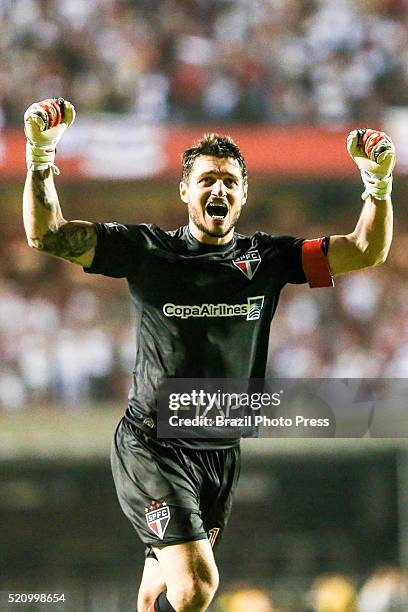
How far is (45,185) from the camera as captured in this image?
4.14m

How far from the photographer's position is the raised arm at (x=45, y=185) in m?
4.08

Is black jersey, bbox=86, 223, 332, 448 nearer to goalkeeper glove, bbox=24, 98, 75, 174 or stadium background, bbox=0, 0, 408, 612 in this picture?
goalkeeper glove, bbox=24, 98, 75, 174

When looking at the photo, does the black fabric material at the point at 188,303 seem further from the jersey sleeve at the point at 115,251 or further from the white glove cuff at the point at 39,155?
the white glove cuff at the point at 39,155

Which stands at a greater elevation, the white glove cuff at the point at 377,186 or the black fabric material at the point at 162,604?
the white glove cuff at the point at 377,186

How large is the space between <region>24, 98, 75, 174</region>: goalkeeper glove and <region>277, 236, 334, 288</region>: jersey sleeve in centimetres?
105

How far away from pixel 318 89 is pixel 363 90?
51 cm

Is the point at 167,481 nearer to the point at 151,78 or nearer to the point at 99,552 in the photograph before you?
the point at 99,552

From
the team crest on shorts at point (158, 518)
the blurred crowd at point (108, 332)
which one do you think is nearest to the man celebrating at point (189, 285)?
the team crest on shorts at point (158, 518)

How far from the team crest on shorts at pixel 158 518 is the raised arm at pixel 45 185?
1.05 meters

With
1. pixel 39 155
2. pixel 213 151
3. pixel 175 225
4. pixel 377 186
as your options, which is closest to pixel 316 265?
pixel 377 186

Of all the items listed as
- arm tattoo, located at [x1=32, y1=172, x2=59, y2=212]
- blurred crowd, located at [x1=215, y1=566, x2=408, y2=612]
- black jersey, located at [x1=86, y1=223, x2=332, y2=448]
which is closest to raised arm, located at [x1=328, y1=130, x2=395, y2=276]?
black jersey, located at [x1=86, y1=223, x2=332, y2=448]

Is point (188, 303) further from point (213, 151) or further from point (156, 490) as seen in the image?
point (156, 490)

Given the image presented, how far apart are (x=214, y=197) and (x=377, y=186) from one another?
663 mm

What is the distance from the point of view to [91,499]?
9.86 meters
